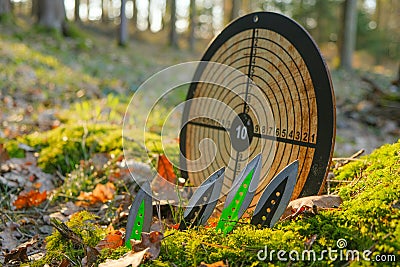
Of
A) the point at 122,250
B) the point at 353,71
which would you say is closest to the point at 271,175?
the point at 122,250

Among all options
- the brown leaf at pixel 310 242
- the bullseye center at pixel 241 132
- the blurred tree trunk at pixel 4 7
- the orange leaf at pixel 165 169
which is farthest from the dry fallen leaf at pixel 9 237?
the blurred tree trunk at pixel 4 7

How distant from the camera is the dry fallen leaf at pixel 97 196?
2748 mm

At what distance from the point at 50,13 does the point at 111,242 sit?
1108cm

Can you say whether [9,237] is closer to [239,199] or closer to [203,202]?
[203,202]

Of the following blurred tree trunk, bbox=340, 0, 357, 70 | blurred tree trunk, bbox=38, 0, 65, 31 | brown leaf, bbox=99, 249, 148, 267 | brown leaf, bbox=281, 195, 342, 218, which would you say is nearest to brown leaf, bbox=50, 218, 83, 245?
brown leaf, bbox=99, 249, 148, 267

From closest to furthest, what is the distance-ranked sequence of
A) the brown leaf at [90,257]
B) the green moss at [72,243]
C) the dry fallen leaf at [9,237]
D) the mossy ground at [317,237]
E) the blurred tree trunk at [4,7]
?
the mossy ground at [317,237], the brown leaf at [90,257], the green moss at [72,243], the dry fallen leaf at [9,237], the blurred tree trunk at [4,7]

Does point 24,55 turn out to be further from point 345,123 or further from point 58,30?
point 345,123

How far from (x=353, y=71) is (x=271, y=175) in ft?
43.3

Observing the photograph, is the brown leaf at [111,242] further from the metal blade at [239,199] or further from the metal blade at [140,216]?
the metal blade at [239,199]

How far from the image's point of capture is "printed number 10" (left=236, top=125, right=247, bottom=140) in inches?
92.0

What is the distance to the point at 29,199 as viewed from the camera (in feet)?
8.91

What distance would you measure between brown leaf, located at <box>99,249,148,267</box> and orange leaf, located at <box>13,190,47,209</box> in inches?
50.7

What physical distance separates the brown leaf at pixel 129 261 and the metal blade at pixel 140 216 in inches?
8.9

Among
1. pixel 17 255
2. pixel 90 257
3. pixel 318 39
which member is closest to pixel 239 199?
pixel 90 257
